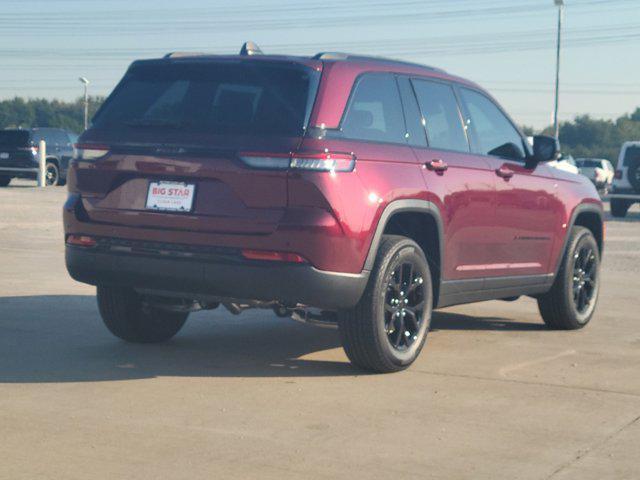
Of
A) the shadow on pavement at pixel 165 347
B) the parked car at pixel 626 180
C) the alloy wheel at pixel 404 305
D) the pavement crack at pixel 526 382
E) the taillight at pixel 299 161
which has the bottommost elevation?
the parked car at pixel 626 180

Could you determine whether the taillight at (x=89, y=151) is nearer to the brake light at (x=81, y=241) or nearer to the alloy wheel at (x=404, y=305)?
the brake light at (x=81, y=241)

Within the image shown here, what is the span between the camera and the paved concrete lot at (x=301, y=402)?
16.8 ft

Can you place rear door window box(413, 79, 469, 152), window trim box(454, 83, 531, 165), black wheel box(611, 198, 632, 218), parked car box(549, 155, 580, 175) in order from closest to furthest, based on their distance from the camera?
rear door window box(413, 79, 469, 152)
window trim box(454, 83, 531, 165)
parked car box(549, 155, 580, 175)
black wheel box(611, 198, 632, 218)

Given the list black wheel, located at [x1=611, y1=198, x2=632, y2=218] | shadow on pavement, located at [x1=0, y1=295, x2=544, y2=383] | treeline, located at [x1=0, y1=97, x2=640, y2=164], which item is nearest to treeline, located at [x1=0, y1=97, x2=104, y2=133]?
treeline, located at [x1=0, y1=97, x2=640, y2=164]

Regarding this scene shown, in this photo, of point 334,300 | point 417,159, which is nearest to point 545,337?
point 417,159

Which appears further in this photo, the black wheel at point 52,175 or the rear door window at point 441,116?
the black wheel at point 52,175

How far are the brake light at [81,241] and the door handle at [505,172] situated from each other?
282cm

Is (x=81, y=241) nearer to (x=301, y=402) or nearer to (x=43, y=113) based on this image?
(x=301, y=402)

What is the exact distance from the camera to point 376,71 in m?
7.46

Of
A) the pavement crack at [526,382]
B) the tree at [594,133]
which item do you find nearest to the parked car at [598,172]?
the tree at [594,133]

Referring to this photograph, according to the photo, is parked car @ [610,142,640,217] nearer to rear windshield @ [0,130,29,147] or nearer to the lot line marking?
rear windshield @ [0,130,29,147]

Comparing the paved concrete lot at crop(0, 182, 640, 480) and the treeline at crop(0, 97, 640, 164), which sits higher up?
the paved concrete lot at crop(0, 182, 640, 480)

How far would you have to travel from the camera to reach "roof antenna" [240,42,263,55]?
760 cm

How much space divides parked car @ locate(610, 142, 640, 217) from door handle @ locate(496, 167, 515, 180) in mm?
20659
